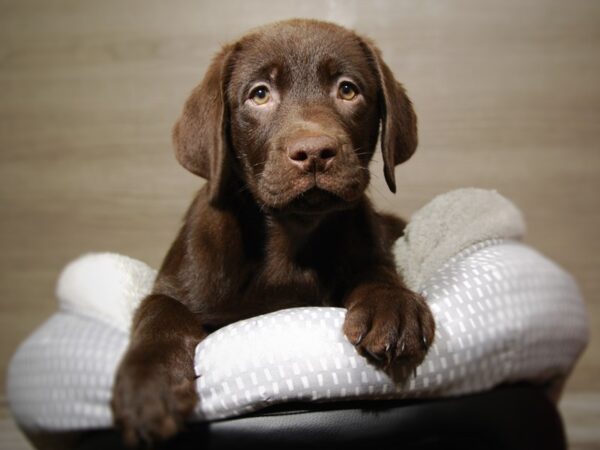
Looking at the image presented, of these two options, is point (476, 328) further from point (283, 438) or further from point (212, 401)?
point (212, 401)

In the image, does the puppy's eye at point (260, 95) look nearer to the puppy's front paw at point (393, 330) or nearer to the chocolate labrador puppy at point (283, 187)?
the chocolate labrador puppy at point (283, 187)

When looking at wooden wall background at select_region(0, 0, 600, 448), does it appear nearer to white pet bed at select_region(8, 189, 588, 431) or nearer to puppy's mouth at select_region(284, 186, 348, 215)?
white pet bed at select_region(8, 189, 588, 431)

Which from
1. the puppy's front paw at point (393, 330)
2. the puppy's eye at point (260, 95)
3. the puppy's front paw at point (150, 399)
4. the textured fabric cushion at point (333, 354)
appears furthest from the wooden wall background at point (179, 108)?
the puppy's front paw at point (150, 399)

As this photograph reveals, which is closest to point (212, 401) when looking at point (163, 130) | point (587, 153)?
point (163, 130)

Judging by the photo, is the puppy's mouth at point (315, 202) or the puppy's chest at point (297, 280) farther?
the puppy's chest at point (297, 280)

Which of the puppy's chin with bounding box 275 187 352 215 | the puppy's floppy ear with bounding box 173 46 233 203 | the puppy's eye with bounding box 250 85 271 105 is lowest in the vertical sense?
the puppy's chin with bounding box 275 187 352 215

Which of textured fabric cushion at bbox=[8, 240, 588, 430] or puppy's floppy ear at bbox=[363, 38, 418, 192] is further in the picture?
puppy's floppy ear at bbox=[363, 38, 418, 192]

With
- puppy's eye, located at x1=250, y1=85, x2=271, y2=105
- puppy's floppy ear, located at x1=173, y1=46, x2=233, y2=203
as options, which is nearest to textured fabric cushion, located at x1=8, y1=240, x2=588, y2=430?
puppy's floppy ear, located at x1=173, y1=46, x2=233, y2=203
